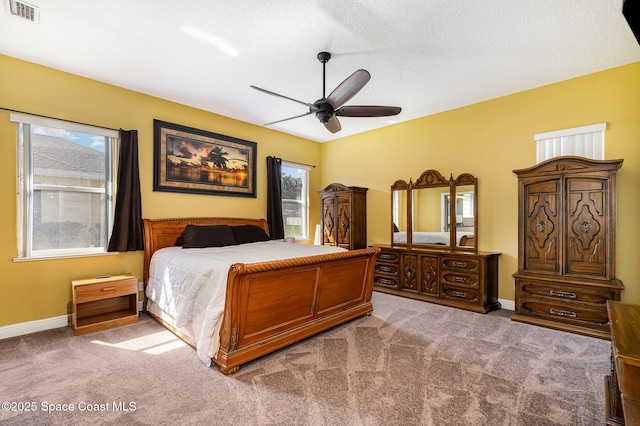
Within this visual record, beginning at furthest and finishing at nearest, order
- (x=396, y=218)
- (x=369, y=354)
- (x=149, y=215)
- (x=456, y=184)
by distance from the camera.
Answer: (x=396, y=218) < (x=456, y=184) < (x=149, y=215) < (x=369, y=354)

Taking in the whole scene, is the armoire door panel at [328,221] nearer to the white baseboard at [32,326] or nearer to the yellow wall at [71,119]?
the yellow wall at [71,119]

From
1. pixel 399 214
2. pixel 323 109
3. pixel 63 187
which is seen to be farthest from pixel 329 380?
pixel 63 187

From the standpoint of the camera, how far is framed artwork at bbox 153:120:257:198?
418cm

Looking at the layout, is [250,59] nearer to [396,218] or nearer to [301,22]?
[301,22]

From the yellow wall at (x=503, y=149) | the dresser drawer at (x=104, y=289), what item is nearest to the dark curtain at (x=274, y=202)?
the yellow wall at (x=503, y=149)

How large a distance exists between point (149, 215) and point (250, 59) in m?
2.50

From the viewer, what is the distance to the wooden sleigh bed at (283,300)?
2326 millimetres

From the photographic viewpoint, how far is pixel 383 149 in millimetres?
5441

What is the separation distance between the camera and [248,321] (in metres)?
2.43

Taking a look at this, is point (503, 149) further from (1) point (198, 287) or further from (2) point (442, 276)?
(1) point (198, 287)

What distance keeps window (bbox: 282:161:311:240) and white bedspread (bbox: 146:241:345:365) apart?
2.60m

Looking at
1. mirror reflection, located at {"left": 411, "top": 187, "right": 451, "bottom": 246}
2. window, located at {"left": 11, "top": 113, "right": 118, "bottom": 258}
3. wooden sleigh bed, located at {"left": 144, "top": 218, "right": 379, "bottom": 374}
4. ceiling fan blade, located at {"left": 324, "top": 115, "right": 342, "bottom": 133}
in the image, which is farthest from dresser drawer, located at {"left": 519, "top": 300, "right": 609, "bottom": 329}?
window, located at {"left": 11, "top": 113, "right": 118, "bottom": 258}

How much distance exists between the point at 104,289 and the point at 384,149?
15.2ft

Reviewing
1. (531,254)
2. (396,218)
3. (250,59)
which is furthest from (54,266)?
(531,254)
